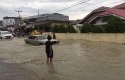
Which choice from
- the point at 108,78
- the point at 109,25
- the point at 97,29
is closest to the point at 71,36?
the point at 97,29

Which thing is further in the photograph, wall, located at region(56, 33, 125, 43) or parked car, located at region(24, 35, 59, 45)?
parked car, located at region(24, 35, 59, 45)

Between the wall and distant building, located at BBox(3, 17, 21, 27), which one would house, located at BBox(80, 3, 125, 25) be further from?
distant building, located at BBox(3, 17, 21, 27)

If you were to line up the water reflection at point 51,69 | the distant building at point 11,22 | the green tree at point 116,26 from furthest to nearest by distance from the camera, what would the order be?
the distant building at point 11,22
the green tree at point 116,26
the water reflection at point 51,69

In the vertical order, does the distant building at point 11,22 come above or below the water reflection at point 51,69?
above

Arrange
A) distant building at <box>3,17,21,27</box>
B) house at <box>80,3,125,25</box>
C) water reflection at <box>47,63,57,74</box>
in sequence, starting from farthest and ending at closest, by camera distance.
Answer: distant building at <box>3,17,21,27</box> < house at <box>80,3,125,25</box> < water reflection at <box>47,63,57,74</box>

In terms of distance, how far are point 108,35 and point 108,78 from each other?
2232 centimetres

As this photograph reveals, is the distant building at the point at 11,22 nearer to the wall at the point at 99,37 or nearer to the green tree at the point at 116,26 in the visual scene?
the wall at the point at 99,37

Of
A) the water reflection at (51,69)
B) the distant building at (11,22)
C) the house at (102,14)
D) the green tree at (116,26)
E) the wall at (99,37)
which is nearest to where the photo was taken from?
the water reflection at (51,69)

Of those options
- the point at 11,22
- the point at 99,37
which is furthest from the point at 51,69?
the point at 11,22

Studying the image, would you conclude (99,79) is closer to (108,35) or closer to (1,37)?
(108,35)

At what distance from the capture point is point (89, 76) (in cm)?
1296

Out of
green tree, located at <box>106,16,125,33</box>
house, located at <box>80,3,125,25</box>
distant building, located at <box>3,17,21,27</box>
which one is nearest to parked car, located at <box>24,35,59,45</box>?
green tree, located at <box>106,16,125,33</box>

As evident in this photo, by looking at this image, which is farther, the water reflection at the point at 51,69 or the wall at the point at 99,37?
the wall at the point at 99,37

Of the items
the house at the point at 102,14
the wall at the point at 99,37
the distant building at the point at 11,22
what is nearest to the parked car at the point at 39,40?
the wall at the point at 99,37
